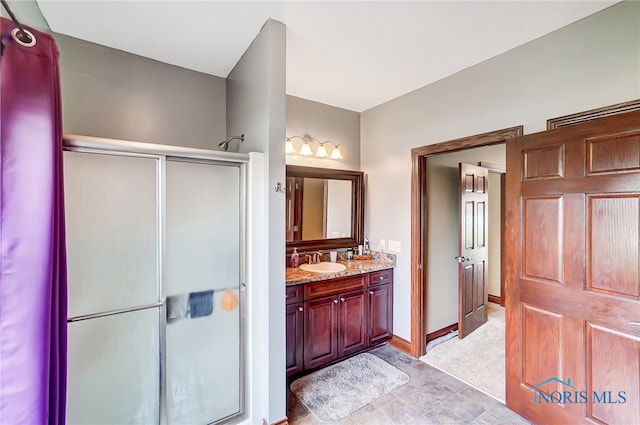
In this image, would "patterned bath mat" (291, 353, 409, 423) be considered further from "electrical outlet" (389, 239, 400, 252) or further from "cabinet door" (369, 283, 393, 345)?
"electrical outlet" (389, 239, 400, 252)

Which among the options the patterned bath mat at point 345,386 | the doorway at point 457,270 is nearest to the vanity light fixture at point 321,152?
the doorway at point 457,270

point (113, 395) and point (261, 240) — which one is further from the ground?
point (261, 240)

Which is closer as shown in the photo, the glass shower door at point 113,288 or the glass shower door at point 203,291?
the glass shower door at point 113,288

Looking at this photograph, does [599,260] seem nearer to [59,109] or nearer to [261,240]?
[261,240]

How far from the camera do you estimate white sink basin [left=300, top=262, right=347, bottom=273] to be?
272cm

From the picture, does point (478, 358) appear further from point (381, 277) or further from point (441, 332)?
point (381, 277)

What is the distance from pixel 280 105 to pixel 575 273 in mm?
2213

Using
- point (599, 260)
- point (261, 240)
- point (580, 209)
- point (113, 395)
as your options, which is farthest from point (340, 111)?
point (113, 395)

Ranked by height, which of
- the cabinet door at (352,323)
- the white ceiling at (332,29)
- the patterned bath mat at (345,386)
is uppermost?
the white ceiling at (332,29)

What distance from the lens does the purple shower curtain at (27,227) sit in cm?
86

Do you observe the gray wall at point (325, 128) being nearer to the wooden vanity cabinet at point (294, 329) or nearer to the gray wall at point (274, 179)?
the gray wall at point (274, 179)

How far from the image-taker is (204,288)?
1852 mm

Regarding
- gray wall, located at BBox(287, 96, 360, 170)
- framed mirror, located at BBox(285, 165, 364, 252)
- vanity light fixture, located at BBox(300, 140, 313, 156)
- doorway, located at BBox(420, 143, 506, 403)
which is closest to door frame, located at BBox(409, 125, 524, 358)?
doorway, located at BBox(420, 143, 506, 403)

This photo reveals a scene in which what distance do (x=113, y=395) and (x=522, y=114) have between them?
337 cm
